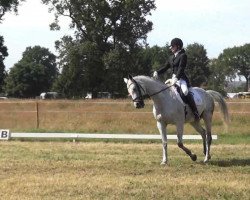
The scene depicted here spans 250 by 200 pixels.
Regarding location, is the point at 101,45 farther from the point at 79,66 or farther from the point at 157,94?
the point at 157,94

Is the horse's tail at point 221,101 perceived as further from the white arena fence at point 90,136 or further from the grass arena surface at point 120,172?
the white arena fence at point 90,136

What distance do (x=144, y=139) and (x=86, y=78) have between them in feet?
116

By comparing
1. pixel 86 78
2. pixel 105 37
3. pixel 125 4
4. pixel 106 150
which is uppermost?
pixel 125 4

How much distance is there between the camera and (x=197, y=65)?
119875 mm

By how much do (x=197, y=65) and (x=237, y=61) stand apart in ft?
110

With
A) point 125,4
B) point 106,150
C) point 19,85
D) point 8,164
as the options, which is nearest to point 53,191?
point 8,164

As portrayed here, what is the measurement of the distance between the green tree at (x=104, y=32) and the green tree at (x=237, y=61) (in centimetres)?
9862

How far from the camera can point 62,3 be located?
173 feet

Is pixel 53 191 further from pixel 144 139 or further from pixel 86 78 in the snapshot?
pixel 86 78

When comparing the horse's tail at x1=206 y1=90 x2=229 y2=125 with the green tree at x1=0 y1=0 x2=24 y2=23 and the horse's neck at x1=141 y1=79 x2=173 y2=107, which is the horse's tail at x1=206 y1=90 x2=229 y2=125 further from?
the green tree at x1=0 y1=0 x2=24 y2=23

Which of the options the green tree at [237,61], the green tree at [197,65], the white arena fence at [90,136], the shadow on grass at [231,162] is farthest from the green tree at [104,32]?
the green tree at [237,61]

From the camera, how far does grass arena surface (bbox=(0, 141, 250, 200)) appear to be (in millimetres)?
8180

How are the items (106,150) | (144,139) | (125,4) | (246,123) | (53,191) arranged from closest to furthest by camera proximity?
(53,191) < (106,150) < (144,139) < (246,123) < (125,4)

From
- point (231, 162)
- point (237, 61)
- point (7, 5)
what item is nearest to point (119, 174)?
point (231, 162)
